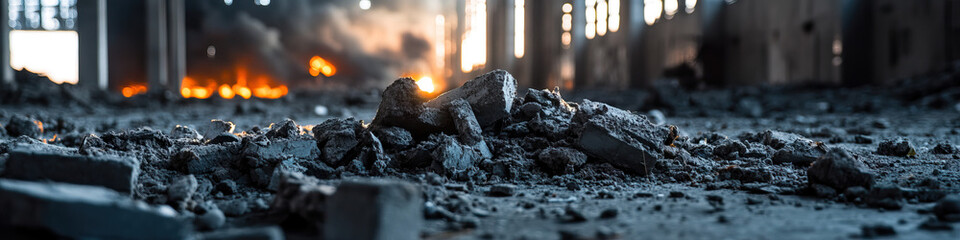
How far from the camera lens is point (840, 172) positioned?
3.11 meters

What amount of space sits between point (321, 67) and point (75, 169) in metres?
34.8

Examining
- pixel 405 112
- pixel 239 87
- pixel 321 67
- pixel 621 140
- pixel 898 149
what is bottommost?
pixel 898 149

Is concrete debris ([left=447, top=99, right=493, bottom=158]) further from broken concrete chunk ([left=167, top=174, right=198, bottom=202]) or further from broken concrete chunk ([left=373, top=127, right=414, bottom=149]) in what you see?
broken concrete chunk ([left=167, top=174, right=198, bottom=202])

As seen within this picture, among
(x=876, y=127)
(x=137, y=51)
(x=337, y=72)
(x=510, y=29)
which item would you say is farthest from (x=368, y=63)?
(x=876, y=127)

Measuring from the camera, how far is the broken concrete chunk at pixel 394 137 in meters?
3.88

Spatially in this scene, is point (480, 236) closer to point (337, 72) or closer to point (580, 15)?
point (580, 15)

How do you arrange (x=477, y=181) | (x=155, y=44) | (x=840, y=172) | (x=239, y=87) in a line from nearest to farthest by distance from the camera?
1. (x=840, y=172)
2. (x=477, y=181)
3. (x=155, y=44)
4. (x=239, y=87)

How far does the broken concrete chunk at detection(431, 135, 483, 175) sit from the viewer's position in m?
3.57

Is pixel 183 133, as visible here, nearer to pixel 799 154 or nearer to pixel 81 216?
pixel 81 216

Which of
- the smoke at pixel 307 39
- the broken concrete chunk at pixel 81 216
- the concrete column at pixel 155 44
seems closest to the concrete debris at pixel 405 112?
the broken concrete chunk at pixel 81 216

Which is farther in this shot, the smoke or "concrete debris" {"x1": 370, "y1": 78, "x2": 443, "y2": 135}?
the smoke

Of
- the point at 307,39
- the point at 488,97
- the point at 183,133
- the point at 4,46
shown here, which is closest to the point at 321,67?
the point at 307,39

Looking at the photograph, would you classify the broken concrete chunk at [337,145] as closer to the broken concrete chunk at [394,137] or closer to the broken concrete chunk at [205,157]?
the broken concrete chunk at [394,137]

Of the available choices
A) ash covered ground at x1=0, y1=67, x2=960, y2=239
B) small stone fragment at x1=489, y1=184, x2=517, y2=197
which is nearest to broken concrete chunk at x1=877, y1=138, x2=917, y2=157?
ash covered ground at x1=0, y1=67, x2=960, y2=239
